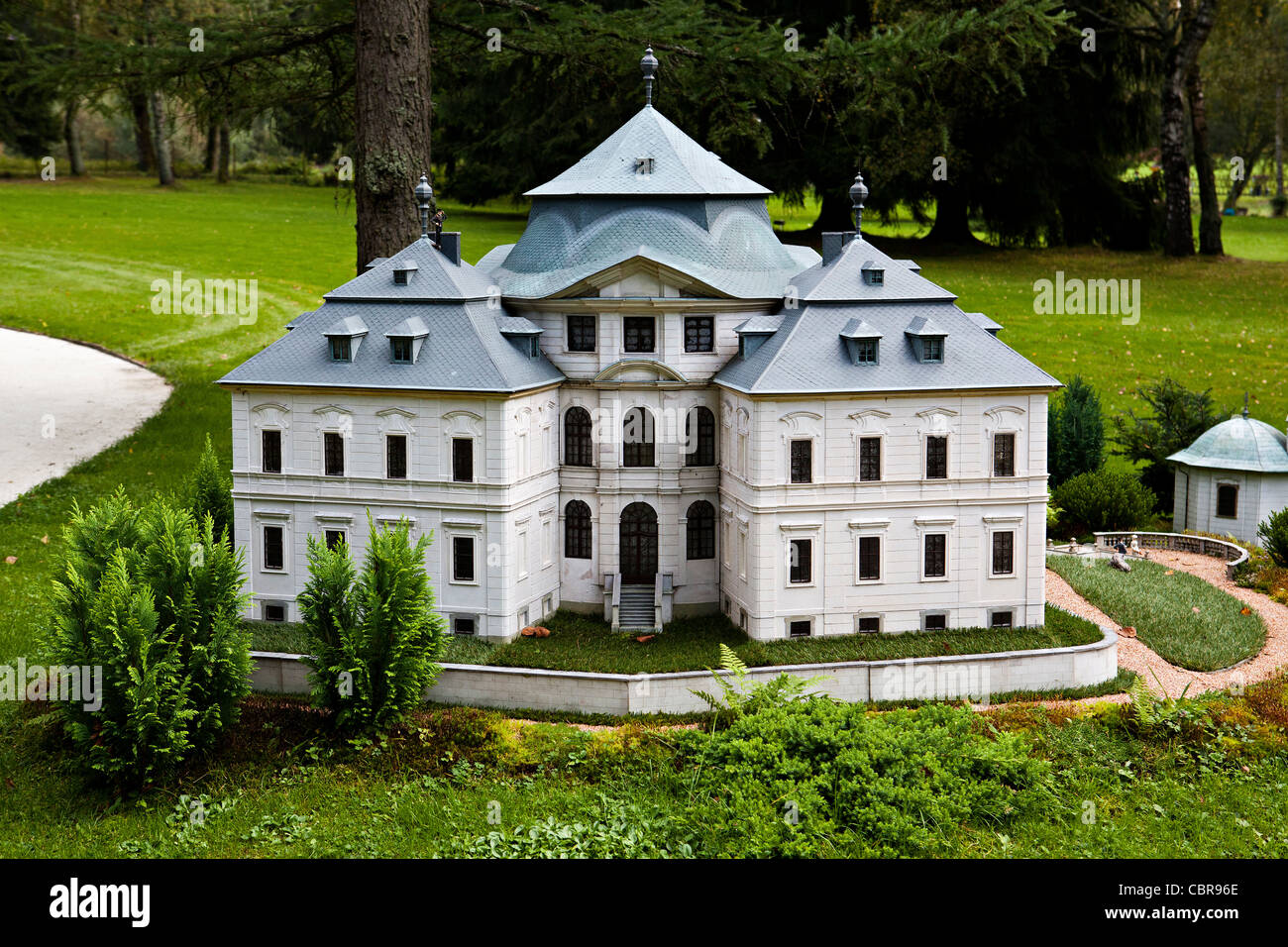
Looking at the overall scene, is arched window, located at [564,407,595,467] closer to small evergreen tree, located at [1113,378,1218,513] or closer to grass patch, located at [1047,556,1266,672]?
grass patch, located at [1047,556,1266,672]

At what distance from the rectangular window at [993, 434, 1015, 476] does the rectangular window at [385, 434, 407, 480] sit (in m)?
14.1

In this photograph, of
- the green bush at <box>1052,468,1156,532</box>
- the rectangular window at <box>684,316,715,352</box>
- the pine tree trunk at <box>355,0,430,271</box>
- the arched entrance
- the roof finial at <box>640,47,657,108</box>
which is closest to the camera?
the rectangular window at <box>684,316,715,352</box>

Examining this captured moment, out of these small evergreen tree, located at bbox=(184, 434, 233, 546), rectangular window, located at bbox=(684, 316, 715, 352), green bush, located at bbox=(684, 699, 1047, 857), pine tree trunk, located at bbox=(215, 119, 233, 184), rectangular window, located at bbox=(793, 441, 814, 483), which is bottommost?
green bush, located at bbox=(684, 699, 1047, 857)

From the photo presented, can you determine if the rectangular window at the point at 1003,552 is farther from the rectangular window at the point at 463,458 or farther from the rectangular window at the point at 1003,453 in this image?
the rectangular window at the point at 463,458

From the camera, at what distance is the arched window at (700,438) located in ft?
116

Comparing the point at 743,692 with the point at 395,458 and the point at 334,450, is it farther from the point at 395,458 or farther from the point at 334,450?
the point at 334,450

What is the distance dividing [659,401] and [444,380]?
5.60 meters

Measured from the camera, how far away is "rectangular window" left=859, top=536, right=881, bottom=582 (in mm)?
33344

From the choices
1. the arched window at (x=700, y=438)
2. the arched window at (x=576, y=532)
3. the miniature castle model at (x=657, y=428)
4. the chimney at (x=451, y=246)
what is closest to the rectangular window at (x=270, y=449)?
the miniature castle model at (x=657, y=428)

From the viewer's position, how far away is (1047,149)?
71250mm

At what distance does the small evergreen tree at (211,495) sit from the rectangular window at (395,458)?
16.9 feet

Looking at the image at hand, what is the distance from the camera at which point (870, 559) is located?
110 ft

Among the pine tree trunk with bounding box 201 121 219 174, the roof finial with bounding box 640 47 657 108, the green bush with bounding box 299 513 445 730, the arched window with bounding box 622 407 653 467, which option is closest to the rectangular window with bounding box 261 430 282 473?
the green bush with bounding box 299 513 445 730

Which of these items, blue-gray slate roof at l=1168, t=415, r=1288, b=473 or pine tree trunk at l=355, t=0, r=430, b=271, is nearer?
pine tree trunk at l=355, t=0, r=430, b=271
